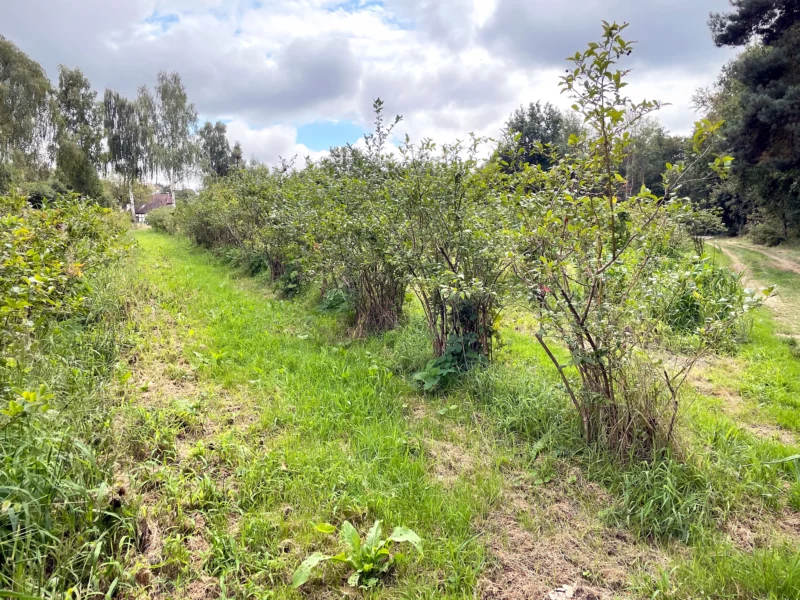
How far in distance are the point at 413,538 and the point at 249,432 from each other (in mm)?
1614

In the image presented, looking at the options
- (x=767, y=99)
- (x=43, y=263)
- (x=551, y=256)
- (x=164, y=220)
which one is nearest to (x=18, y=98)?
(x=164, y=220)

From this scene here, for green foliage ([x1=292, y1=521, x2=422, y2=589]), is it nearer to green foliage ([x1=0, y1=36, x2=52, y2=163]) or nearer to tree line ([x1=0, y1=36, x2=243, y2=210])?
tree line ([x1=0, y1=36, x2=243, y2=210])

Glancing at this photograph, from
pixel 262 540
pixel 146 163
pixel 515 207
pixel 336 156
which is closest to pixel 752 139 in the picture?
pixel 336 156

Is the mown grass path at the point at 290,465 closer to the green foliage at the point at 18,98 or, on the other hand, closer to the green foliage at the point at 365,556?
the green foliage at the point at 365,556

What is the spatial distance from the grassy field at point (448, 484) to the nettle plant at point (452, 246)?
369 mm

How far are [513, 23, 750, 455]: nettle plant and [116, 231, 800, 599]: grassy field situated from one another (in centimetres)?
29

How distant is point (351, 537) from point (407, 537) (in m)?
0.28

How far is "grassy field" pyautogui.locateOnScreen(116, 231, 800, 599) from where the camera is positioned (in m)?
1.99

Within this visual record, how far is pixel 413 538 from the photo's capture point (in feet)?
6.95

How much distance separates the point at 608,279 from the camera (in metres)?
2.67

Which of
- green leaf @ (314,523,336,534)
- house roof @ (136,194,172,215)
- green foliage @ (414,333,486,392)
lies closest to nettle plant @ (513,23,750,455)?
green foliage @ (414,333,486,392)

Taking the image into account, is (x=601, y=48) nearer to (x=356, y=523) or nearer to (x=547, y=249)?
(x=547, y=249)

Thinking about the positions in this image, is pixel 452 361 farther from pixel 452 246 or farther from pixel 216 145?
pixel 216 145

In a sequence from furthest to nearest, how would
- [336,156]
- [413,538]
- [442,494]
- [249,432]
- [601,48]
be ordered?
[336,156]
[249,432]
[442,494]
[601,48]
[413,538]
